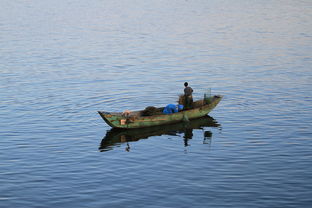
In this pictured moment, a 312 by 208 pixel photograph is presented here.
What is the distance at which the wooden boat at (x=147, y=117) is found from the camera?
93.9 feet

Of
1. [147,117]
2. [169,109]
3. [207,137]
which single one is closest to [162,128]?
[169,109]

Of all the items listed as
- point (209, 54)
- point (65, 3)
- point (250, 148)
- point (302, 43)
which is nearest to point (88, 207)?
point (250, 148)

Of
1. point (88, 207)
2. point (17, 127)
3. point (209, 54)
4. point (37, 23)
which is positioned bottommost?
point (88, 207)

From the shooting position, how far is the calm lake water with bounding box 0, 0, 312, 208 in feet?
68.2

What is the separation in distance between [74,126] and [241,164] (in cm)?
1115

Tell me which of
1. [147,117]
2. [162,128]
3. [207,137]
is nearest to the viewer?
[207,137]

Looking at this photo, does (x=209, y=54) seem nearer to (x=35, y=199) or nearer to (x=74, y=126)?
(x=74, y=126)

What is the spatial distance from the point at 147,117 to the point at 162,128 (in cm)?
139

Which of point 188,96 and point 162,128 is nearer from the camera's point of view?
point 162,128

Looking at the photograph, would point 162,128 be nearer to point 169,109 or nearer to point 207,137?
point 169,109

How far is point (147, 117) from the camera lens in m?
29.1

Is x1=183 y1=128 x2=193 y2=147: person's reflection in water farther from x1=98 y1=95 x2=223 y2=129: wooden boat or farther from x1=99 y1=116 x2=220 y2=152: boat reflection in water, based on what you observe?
x1=98 y1=95 x2=223 y2=129: wooden boat

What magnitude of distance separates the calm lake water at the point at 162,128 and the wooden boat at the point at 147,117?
0.52m

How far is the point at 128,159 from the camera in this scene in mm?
24469
